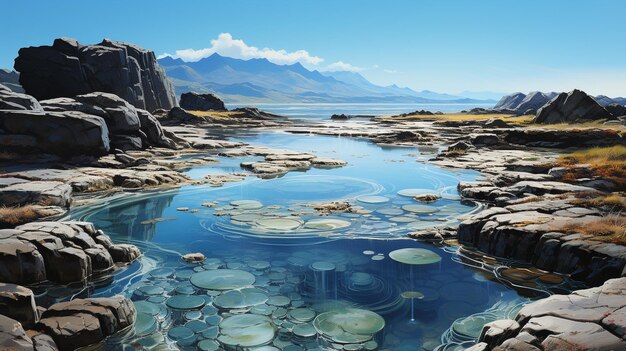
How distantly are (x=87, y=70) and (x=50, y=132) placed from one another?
130ft

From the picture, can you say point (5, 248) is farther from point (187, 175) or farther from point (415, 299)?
point (187, 175)

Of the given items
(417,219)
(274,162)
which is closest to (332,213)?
(417,219)

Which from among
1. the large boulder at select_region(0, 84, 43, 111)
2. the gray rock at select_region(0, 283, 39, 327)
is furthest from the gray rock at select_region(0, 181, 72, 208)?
the large boulder at select_region(0, 84, 43, 111)

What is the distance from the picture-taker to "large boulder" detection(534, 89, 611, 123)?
51281mm

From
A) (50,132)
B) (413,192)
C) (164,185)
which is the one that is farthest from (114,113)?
(413,192)

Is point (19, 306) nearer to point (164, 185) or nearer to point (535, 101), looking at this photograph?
point (164, 185)

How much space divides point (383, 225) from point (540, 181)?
8.27m

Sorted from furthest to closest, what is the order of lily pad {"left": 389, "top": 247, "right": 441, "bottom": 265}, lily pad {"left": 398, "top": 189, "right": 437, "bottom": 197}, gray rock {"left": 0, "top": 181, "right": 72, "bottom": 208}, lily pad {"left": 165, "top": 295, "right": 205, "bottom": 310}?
1. lily pad {"left": 398, "top": 189, "right": 437, "bottom": 197}
2. gray rock {"left": 0, "top": 181, "right": 72, "bottom": 208}
3. lily pad {"left": 389, "top": 247, "right": 441, "bottom": 265}
4. lily pad {"left": 165, "top": 295, "right": 205, "bottom": 310}

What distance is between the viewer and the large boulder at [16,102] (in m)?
24.9

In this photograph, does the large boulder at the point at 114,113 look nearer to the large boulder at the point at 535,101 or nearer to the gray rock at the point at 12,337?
the gray rock at the point at 12,337

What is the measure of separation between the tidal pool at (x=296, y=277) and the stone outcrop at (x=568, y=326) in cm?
108

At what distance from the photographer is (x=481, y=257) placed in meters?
11.9

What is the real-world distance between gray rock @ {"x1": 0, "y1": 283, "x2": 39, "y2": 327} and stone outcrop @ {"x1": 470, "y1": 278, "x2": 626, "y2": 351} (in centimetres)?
691

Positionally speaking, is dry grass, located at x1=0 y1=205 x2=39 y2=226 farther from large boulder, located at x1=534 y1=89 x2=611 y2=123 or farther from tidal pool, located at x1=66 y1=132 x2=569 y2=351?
large boulder, located at x1=534 y1=89 x2=611 y2=123
